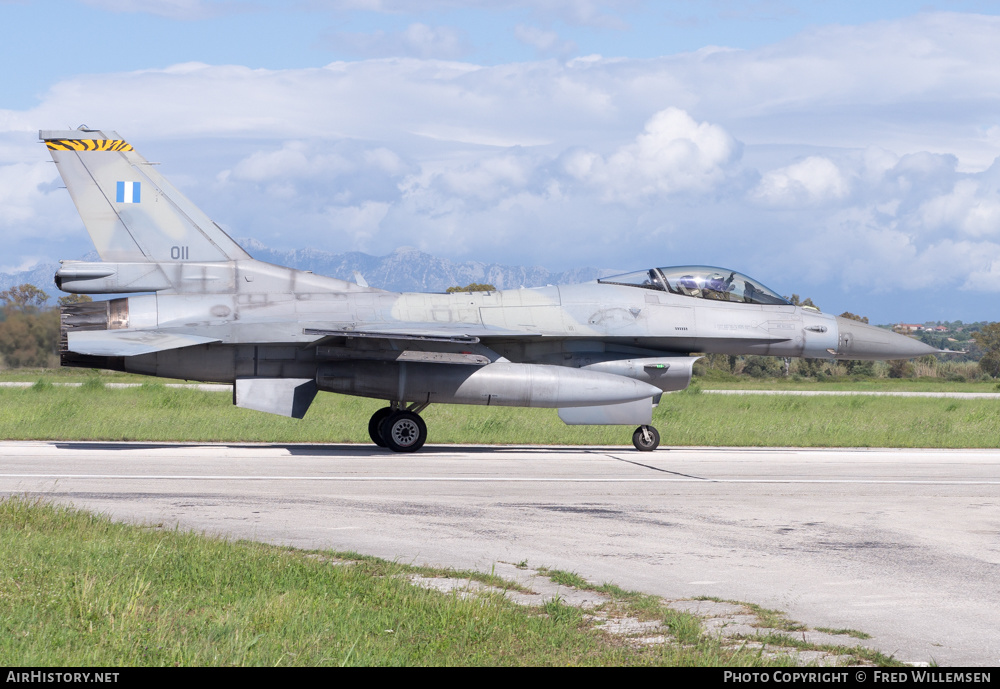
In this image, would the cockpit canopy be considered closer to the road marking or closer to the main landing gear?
the main landing gear

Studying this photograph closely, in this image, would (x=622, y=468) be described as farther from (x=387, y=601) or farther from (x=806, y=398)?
(x=806, y=398)

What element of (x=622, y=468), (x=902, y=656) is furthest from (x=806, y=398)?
(x=902, y=656)

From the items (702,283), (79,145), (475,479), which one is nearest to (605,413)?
(702,283)

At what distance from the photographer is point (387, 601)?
244 inches

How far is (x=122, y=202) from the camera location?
16750mm

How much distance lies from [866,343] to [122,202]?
1362cm

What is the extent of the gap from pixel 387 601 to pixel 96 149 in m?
13.3

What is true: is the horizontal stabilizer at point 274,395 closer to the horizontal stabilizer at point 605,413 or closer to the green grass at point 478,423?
the green grass at point 478,423

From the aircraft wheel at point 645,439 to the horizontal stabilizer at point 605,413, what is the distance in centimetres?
82

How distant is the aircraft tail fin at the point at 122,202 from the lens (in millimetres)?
16703

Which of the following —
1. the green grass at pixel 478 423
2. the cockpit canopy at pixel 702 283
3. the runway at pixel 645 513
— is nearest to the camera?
the runway at pixel 645 513

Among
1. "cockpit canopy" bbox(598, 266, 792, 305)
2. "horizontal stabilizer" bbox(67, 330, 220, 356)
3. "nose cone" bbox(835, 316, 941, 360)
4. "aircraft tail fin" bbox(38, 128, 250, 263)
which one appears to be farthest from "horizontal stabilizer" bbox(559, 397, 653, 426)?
"aircraft tail fin" bbox(38, 128, 250, 263)

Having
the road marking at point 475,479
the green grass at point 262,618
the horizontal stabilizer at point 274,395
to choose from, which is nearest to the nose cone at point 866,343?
the road marking at point 475,479

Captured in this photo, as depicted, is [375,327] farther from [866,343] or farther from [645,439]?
[866,343]
